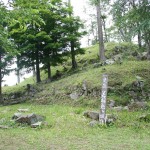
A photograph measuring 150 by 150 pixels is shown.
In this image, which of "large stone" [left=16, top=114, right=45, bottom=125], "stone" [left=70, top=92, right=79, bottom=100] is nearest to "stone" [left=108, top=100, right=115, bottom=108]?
"stone" [left=70, top=92, right=79, bottom=100]

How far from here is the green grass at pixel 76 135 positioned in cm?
962

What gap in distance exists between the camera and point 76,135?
446 inches

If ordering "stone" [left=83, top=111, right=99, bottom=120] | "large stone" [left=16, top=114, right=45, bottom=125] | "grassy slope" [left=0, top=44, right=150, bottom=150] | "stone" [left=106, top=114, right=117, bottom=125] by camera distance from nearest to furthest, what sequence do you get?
"grassy slope" [left=0, top=44, right=150, bottom=150] < "stone" [left=106, top=114, right=117, bottom=125] < "large stone" [left=16, top=114, right=45, bottom=125] < "stone" [left=83, top=111, right=99, bottom=120]

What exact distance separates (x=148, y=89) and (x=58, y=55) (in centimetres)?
917

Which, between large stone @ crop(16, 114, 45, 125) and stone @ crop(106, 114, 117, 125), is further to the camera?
large stone @ crop(16, 114, 45, 125)

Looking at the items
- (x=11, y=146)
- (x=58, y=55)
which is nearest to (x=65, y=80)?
(x=58, y=55)

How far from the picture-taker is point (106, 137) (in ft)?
36.0

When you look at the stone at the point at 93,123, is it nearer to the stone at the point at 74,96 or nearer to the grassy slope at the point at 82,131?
the grassy slope at the point at 82,131

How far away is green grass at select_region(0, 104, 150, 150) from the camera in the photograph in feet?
31.6

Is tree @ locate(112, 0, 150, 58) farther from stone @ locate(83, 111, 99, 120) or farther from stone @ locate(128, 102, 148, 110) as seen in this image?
stone @ locate(83, 111, 99, 120)

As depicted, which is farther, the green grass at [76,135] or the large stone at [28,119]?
the large stone at [28,119]

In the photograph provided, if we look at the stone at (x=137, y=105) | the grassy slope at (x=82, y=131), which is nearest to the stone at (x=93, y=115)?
the grassy slope at (x=82, y=131)

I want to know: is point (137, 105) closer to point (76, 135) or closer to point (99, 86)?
point (99, 86)

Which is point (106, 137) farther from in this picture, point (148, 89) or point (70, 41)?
point (70, 41)
